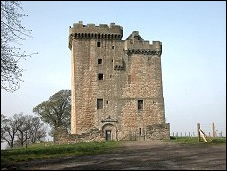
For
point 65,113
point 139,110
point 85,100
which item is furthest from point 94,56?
point 65,113

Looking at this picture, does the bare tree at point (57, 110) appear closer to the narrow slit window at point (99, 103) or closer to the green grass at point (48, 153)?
the narrow slit window at point (99, 103)

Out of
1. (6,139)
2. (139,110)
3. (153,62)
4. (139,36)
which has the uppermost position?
(139,36)

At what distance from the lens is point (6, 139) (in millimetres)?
62469

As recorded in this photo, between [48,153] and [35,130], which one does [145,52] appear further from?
[35,130]

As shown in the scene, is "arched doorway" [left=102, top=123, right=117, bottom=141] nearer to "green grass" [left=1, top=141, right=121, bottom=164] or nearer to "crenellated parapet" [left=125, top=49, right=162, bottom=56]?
"crenellated parapet" [left=125, top=49, right=162, bottom=56]

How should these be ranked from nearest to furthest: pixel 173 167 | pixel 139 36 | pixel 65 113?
1. pixel 173 167
2. pixel 139 36
3. pixel 65 113

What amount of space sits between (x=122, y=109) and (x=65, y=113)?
22649 mm

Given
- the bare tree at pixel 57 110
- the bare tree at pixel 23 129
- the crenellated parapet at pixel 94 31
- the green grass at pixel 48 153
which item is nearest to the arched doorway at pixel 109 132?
the crenellated parapet at pixel 94 31

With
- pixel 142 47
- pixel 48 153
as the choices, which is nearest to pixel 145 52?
pixel 142 47

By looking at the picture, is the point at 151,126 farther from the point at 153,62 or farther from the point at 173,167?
the point at 173,167

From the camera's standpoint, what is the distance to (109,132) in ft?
110

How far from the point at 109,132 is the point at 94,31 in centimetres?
1037

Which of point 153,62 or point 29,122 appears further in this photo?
point 29,122

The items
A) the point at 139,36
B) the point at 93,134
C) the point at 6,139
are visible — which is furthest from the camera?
the point at 6,139
